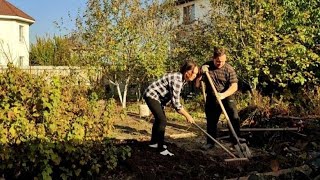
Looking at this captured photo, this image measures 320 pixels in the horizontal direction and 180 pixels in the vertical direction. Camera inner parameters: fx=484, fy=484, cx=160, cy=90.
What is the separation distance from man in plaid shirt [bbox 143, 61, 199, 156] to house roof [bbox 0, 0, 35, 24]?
30973 mm

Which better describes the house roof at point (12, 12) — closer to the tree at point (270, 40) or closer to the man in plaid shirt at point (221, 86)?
the tree at point (270, 40)

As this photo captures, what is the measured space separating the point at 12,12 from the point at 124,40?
22.2 metres

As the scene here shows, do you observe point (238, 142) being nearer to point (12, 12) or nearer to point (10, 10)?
point (12, 12)

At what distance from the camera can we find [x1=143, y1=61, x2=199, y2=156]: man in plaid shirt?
711 centimetres

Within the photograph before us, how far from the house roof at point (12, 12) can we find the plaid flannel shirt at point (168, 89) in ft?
102

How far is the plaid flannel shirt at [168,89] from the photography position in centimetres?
712

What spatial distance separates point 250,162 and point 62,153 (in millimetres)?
2911

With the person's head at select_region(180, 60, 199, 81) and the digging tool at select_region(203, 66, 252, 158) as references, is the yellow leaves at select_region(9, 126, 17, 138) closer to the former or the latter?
the person's head at select_region(180, 60, 199, 81)

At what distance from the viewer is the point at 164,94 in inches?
291

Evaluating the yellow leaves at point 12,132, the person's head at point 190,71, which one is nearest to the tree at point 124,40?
the person's head at point 190,71

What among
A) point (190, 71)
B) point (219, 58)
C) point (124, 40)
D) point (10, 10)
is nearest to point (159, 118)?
point (190, 71)

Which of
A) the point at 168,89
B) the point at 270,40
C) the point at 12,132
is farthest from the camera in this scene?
the point at 270,40

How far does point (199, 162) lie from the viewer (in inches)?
279

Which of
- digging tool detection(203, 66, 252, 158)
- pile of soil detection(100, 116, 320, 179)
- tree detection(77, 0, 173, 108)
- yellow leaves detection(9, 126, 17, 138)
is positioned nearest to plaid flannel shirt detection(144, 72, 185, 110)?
digging tool detection(203, 66, 252, 158)
